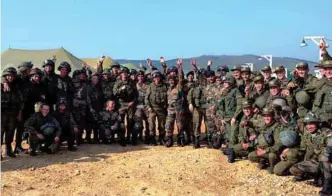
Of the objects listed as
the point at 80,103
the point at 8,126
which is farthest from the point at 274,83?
the point at 8,126

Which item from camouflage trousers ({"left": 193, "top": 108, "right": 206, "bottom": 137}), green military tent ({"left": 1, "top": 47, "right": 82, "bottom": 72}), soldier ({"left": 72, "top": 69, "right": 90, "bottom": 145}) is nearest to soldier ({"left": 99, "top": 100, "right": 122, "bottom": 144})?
soldier ({"left": 72, "top": 69, "right": 90, "bottom": 145})

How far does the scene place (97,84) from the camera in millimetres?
12281

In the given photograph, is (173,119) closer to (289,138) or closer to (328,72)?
(289,138)

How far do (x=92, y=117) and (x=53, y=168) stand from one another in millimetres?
2684

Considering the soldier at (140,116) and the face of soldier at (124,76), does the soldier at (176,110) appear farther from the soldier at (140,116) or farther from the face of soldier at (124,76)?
the face of soldier at (124,76)

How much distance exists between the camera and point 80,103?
1190 centimetres

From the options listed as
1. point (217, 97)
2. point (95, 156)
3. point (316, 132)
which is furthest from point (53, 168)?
point (316, 132)

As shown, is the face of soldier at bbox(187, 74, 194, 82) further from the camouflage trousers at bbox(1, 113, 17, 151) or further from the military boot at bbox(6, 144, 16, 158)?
the military boot at bbox(6, 144, 16, 158)

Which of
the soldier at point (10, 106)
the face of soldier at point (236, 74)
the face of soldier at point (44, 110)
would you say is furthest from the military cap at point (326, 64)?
the soldier at point (10, 106)

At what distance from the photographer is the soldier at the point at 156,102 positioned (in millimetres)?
12102

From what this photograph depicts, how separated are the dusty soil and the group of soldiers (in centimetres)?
37

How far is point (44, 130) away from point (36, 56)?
18070mm

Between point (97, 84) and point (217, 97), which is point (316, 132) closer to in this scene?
point (217, 97)

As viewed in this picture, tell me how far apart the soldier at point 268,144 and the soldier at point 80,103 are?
4.61 m
